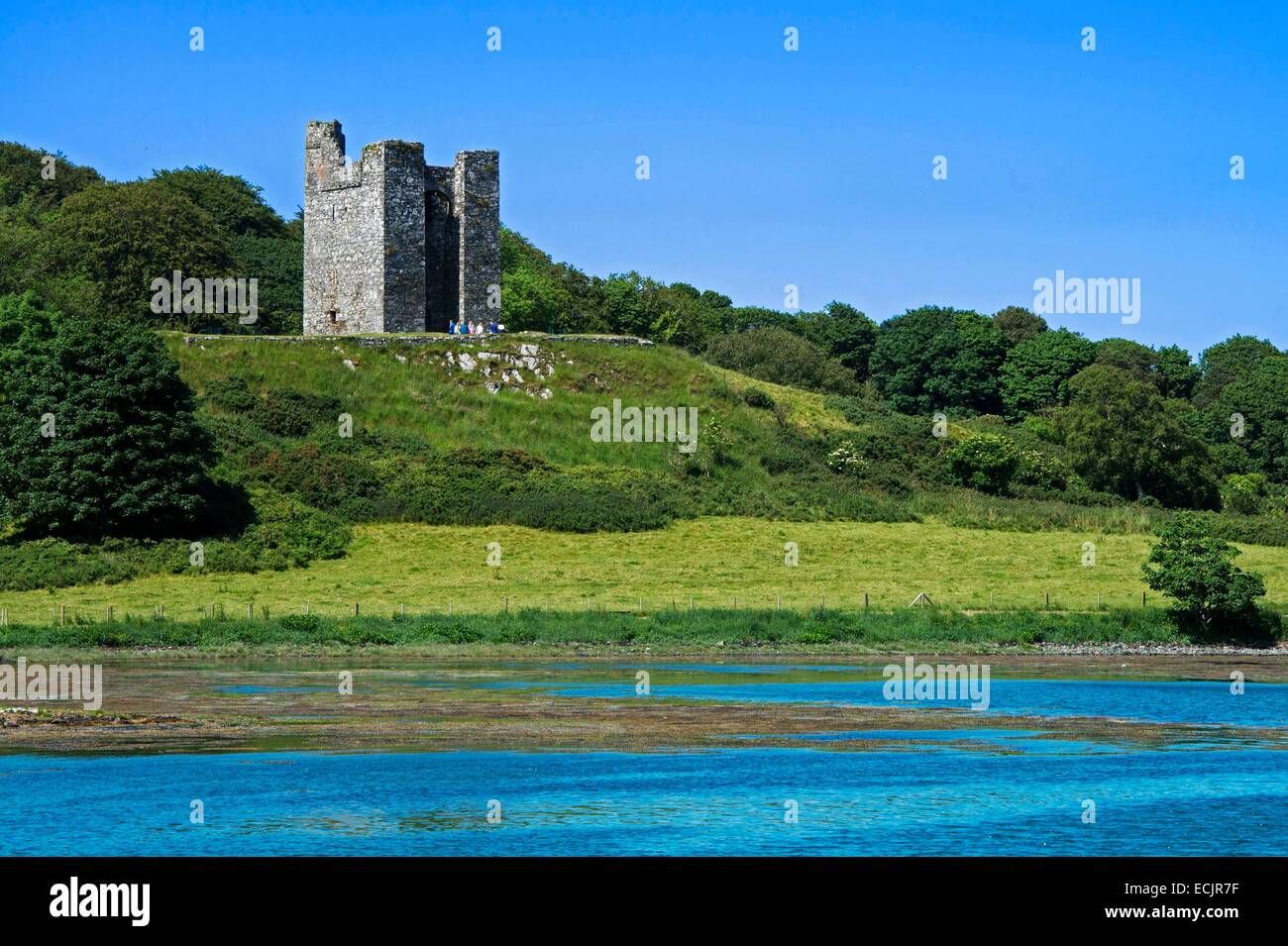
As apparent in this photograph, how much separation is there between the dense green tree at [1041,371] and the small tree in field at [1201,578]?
8331 centimetres

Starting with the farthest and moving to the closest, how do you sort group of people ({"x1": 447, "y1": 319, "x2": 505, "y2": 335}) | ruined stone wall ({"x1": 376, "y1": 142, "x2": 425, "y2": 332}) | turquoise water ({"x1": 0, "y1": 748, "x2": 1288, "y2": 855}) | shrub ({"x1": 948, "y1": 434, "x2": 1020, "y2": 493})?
group of people ({"x1": 447, "y1": 319, "x2": 505, "y2": 335}) → shrub ({"x1": 948, "y1": 434, "x2": 1020, "y2": 493}) → ruined stone wall ({"x1": 376, "y1": 142, "x2": 425, "y2": 332}) → turquoise water ({"x1": 0, "y1": 748, "x2": 1288, "y2": 855})

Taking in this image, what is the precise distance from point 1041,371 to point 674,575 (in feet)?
280

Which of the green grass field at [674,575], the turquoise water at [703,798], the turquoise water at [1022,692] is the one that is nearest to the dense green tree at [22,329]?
the green grass field at [674,575]

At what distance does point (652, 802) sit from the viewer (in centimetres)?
2491

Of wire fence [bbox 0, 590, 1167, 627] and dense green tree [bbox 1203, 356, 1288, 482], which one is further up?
dense green tree [bbox 1203, 356, 1288, 482]

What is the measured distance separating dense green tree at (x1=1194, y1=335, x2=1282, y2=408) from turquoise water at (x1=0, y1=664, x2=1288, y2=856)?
117157 mm

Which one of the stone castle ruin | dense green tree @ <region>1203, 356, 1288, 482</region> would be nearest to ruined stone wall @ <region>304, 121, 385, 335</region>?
the stone castle ruin

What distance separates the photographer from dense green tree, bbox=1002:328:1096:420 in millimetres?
134750

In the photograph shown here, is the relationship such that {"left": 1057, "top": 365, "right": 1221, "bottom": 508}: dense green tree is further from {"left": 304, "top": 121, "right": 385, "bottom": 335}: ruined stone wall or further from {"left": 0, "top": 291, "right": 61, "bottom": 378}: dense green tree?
{"left": 0, "top": 291, "right": 61, "bottom": 378}: dense green tree

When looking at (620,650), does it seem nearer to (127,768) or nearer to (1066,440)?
(127,768)

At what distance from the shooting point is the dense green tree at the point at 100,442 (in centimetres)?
6016

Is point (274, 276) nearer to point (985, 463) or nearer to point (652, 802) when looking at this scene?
point (985, 463)

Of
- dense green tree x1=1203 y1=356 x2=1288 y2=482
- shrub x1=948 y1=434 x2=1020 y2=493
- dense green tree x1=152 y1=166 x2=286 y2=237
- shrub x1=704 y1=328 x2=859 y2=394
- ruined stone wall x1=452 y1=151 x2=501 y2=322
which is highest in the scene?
dense green tree x1=152 y1=166 x2=286 y2=237

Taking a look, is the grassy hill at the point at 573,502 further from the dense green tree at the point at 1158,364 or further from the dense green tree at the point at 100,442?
the dense green tree at the point at 1158,364
